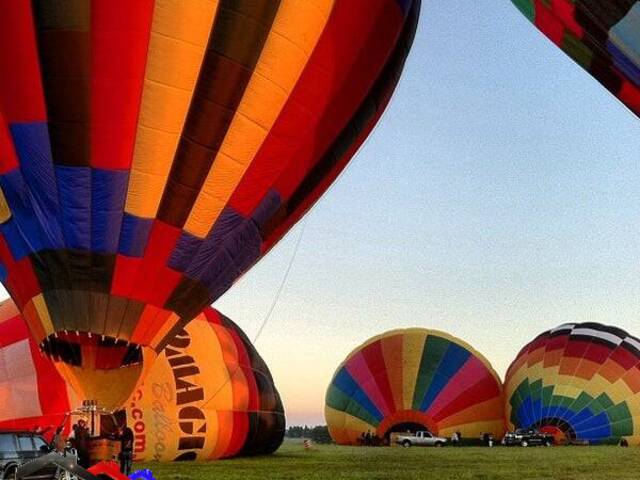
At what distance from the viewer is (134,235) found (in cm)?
863

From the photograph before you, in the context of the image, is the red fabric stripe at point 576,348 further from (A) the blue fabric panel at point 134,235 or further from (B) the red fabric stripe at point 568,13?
(A) the blue fabric panel at point 134,235

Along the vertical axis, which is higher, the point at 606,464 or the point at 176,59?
the point at 176,59

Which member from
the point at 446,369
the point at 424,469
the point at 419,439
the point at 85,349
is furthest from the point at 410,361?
the point at 85,349

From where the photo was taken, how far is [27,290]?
8.73 m

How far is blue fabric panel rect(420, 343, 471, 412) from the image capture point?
22.9 m

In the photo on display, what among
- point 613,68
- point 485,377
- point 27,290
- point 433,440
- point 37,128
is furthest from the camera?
point 485,377

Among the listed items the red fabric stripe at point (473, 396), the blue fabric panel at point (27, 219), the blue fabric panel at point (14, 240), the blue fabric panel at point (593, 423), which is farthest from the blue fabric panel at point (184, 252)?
the blue fabric panel at point (593, 423)

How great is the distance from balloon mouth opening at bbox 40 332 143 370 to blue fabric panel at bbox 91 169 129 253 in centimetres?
101

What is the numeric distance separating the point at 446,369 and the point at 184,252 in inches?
634

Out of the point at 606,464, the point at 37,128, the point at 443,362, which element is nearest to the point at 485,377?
the point at 443,362

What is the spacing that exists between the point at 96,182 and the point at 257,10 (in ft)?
8.49

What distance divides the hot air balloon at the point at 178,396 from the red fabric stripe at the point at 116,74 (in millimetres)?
4025

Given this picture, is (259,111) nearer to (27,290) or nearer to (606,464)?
(27,290)

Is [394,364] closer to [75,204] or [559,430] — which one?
[559,430]
